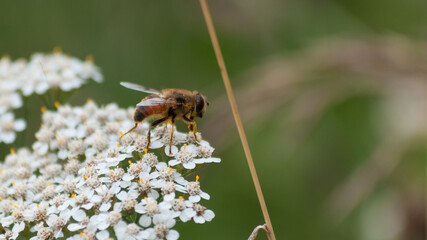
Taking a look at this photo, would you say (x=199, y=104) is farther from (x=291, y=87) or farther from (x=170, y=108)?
(x=291, y=87)

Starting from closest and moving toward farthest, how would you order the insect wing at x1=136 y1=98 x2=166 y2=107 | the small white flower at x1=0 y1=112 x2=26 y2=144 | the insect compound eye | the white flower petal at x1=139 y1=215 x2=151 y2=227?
the white flower petal at x1=139 y1=215 x2=151 y2=227, the insect wing at x1=136 y1=98 x2=166 y2=107, the insect compound eye, the small white flower at x1=0 y1=112 x2=26 y2=144

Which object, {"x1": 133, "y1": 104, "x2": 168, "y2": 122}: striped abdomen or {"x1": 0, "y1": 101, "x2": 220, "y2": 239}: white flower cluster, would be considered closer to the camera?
{"x1": 0, "y1": 101, "x2": 220, "y2": 239}: white flower cluster

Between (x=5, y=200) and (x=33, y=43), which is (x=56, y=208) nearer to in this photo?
(x=5, y=200)

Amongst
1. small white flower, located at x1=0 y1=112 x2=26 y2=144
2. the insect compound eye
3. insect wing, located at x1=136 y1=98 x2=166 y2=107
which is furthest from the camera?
small white flower, located at x1=0 y1=112 x2=26 y2=144

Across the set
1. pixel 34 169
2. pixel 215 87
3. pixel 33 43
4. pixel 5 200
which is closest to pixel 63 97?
pixel 34 169

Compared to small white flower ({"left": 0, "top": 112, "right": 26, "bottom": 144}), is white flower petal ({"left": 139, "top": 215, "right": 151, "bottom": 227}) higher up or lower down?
lower down

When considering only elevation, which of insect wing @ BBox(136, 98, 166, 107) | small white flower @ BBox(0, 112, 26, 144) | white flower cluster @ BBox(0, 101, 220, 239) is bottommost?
white flower cluster @ BBox(0, 101, 220, 239)

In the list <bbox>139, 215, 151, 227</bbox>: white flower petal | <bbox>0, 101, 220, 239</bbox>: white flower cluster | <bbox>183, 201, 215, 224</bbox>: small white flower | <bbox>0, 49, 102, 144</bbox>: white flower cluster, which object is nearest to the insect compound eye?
<bbox>0, 101, 220, 239</bbox>: white flower cluster

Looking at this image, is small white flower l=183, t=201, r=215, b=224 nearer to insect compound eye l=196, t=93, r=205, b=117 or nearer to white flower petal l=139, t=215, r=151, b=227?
white flower petal l=139, t=215, r=151, b=227

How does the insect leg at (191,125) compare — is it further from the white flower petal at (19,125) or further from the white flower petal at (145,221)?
the white flower petal at (19,125)
